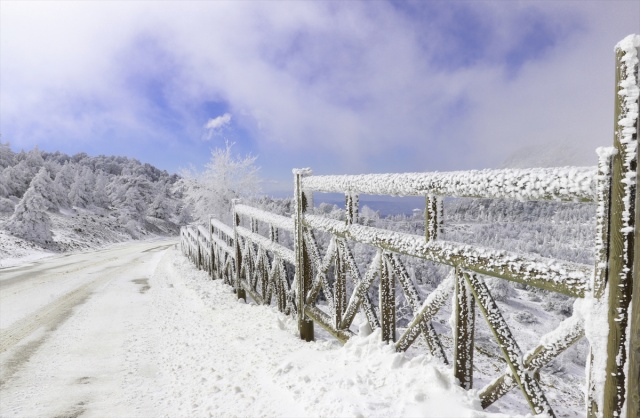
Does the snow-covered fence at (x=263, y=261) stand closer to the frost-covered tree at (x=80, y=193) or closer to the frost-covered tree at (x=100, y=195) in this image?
the frost-covered tree at (x=80, y=193)

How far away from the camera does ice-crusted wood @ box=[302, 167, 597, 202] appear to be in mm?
1550

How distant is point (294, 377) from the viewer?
3316 millimetres

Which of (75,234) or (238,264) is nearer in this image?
(238,264)

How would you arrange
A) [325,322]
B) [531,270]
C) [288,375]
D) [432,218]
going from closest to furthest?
1. [531,270]
2. [432,218]
3. [288,375]
4. [325,322]

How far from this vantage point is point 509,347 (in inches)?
78.7

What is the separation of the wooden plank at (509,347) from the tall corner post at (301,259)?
8.74 ft

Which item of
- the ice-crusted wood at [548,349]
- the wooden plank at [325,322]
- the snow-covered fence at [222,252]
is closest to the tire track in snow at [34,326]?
the snow-covered fence at [222,252]

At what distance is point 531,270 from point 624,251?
43cm

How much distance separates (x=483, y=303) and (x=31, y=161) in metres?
70.1

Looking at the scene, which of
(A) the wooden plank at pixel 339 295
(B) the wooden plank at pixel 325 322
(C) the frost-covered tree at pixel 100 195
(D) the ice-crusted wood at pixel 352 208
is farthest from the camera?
(C) the frost-covered tree at pixel 100 195

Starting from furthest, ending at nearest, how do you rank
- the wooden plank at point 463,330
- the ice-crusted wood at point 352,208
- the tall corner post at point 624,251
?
1. the ice-crusted wood at point 352,208
2. the wooden plank at point 463,330
3. the tall corner post at point 624,251

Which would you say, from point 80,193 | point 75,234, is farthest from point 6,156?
point 75,234

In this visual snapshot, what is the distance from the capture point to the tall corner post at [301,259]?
4551 millimetres

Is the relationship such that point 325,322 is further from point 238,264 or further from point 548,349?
point 238,264
